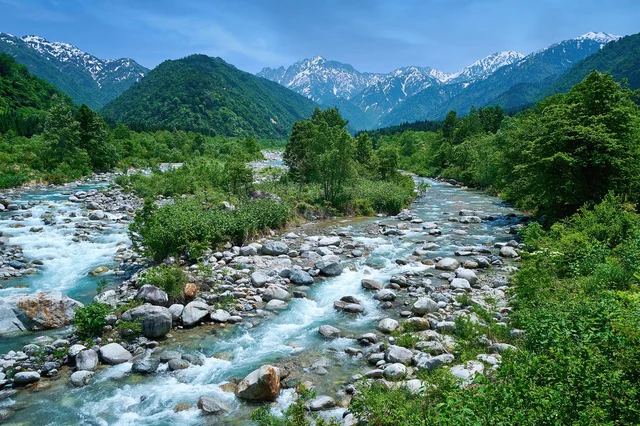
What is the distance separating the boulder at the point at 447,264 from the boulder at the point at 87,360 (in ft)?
44.5

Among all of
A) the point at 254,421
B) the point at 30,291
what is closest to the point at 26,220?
the point at 30,291

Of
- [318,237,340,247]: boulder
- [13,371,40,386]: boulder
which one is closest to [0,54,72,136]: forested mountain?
[318,237,340,247]: boulder

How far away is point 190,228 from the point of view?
17.2 m

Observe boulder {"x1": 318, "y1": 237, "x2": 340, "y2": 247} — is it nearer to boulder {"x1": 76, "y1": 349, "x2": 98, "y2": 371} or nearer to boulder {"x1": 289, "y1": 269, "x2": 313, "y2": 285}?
boulder {"x1": 289, "y1": 269, "x2": 313, "y2": 285}

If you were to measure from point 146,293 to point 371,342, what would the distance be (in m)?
7.35

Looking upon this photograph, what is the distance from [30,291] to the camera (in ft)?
44.1

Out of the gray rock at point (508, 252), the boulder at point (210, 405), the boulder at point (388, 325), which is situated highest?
the gray rock at point (508, 252)

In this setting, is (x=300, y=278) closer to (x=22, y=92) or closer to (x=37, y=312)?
(x=37, y=312)

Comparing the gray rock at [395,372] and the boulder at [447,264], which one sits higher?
the boulder at [447,264]

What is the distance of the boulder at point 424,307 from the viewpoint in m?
12.0

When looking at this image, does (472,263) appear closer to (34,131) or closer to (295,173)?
(295,173)

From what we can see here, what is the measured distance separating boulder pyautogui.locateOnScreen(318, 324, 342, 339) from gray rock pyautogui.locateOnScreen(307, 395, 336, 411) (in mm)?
3117

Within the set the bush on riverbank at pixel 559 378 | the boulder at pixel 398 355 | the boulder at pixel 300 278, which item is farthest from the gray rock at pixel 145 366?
the boulder at pixel 300 278

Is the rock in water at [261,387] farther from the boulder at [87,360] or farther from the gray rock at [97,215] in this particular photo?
the gray rock at [97,215]
